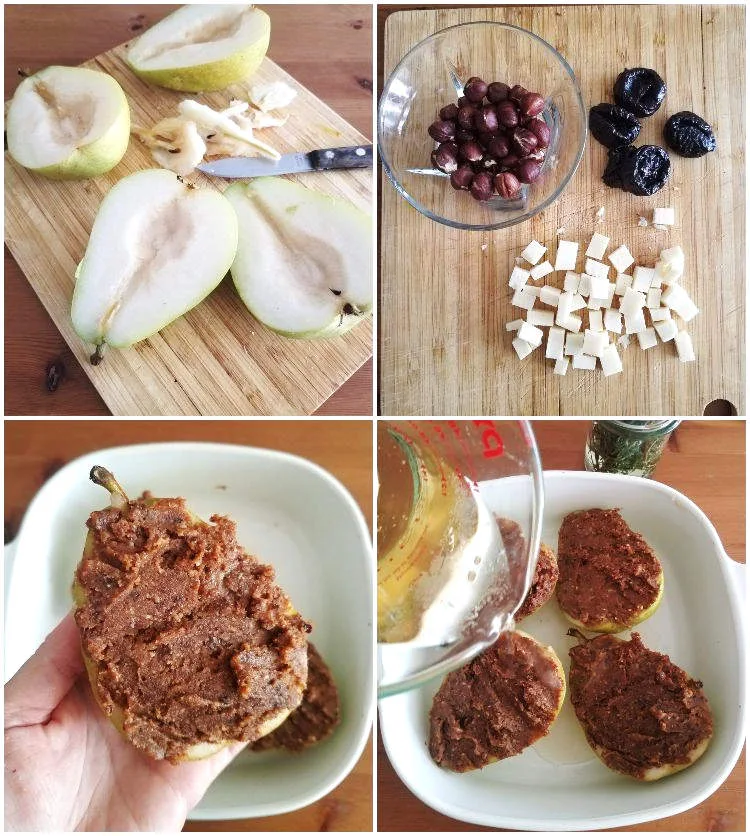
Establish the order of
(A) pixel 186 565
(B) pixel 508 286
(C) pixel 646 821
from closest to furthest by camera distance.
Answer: (A) pixel 186 565 < (C) pixel 646 821 < (B) pixel 508 286

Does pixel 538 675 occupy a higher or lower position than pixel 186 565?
lower

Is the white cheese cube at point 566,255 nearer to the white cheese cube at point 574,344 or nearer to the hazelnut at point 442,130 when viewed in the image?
the white cheese cube at point 574,344

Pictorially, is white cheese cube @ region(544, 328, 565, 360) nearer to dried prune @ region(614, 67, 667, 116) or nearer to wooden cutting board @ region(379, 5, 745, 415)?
wooden cutting board @ region(379, 5, 745, 415)

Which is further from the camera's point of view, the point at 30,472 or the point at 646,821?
the point at 30,472

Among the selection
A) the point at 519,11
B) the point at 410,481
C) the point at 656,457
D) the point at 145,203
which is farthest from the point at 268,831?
the point at 519,11

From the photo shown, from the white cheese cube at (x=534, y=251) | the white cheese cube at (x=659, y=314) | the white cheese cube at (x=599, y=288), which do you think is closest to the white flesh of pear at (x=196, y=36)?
the white cheese cube at (x=534, y=251)

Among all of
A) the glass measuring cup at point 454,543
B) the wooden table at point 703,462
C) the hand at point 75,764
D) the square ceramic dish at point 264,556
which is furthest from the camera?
the wooden table at point 703,462

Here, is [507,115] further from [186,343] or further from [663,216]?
[186,343]

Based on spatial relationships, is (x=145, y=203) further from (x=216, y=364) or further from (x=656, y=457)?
(x=656, y=457)
